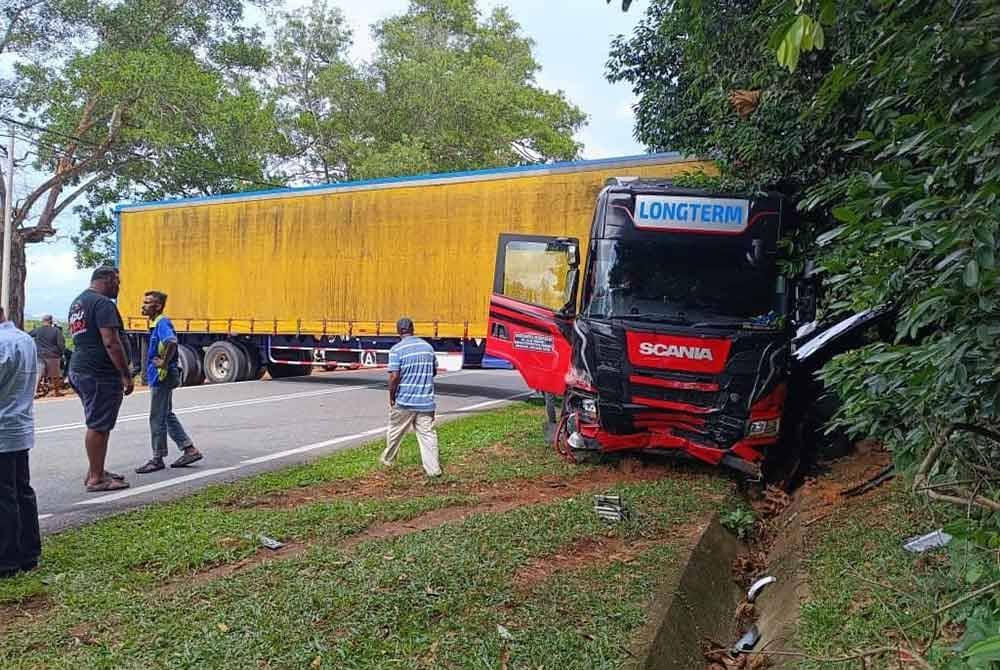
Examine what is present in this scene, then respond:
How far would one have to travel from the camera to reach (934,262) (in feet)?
9.15

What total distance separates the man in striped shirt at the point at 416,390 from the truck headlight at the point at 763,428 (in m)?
2.78

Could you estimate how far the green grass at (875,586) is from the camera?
317cm

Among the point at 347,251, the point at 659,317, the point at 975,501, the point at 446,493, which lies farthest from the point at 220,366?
the point at 975,501

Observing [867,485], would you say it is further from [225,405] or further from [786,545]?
[225,405]

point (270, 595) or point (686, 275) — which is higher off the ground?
point (686, 275)

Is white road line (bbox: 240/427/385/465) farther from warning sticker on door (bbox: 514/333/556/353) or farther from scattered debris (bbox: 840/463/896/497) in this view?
scattered debris (bbox: 840/463/896/497)

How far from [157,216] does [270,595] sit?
1521 cm

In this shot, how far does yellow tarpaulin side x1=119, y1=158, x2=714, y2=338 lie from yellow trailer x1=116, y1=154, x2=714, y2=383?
0.07 feet

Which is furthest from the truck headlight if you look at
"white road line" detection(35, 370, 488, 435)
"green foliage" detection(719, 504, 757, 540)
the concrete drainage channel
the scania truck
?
"white road line" detection(35, 370, 488, 435)

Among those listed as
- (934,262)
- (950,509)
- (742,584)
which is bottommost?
(742,584)

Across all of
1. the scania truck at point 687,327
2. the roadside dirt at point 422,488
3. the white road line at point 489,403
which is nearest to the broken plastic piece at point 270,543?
the roadside dirt at point 422,488

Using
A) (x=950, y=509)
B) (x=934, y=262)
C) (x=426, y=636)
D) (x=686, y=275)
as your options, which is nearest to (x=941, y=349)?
(x=934, y=262)

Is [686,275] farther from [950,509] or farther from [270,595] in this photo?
[270,595]

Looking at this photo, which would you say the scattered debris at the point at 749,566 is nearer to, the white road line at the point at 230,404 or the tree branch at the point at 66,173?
the white road line at the point at 230,404
